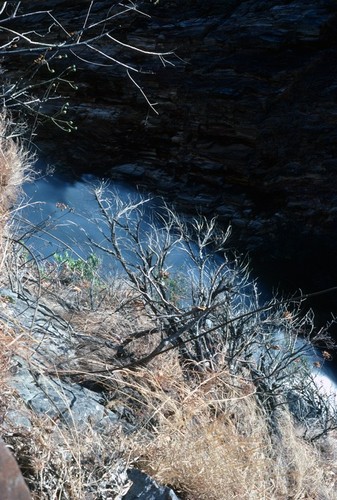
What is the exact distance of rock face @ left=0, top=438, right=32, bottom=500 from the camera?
Result: 1604 mm

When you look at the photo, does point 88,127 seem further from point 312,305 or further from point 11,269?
point 11,269

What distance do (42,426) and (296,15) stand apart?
38.5 feet

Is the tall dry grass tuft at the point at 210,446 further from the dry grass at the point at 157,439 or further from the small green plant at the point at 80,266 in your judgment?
the small green plant at the point at 80,266

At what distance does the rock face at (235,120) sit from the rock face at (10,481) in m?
11.3

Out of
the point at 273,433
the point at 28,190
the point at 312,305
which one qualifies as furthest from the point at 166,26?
Answer: the point at 273,433

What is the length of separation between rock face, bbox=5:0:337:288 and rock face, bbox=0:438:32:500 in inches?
445

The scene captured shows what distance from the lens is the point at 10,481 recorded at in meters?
1.65

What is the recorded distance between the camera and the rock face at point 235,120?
1316 cm

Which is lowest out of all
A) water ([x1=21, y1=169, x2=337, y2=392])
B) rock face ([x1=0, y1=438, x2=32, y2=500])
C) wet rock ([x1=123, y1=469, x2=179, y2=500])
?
water ([x1=21, y1=169, x2=337, y2=392])

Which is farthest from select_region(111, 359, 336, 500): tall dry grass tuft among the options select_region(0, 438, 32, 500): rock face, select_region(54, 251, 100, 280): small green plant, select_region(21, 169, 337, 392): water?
select_region(21, 169, 337, 392): water

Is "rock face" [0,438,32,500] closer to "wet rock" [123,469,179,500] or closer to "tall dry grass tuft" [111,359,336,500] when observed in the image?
"wet rock" [123,469,179,500]

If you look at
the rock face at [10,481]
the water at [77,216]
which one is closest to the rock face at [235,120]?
the water at [77,216]

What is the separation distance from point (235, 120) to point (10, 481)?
12.3 meters

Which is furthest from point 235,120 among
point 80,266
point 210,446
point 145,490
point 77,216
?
point 145,490
